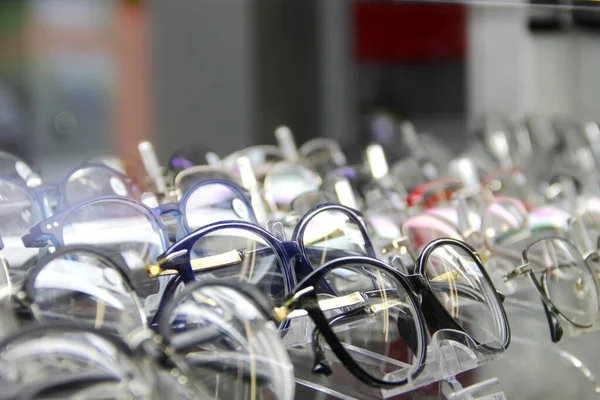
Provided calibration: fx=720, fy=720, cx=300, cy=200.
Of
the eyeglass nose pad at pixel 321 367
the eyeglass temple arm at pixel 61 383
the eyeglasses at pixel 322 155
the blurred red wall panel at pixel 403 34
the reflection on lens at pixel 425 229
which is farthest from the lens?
the blurred red wall panel at pixel 403 34

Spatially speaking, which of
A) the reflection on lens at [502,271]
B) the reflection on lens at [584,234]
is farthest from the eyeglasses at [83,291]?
the reflection on lens at [584,234]

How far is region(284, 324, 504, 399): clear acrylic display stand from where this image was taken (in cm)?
48

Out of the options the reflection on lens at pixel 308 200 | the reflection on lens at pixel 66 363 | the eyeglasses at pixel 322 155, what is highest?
the reflection on lens at pixel 66 363

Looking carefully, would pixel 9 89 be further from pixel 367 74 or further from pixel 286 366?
pixel 286 366

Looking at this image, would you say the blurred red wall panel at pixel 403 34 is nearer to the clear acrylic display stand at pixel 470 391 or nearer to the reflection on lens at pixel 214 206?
the reflection on lens at pixel 214 206

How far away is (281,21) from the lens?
2432 millimetres

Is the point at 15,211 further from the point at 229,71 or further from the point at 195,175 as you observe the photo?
the point at 229,71

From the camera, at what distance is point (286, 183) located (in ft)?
2.81

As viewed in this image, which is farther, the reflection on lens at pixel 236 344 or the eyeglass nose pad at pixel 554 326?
the eyeglass nose pad at pixel 554 326

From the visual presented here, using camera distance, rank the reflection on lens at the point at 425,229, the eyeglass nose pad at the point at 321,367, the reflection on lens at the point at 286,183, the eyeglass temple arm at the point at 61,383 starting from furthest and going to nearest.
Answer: the reflection on lens at the point at 286,183, the reflection on lens at the point at 425,229, the eyeglass nose pad at the point at 321,367, the eyeglass temple arm at the point at 61,383

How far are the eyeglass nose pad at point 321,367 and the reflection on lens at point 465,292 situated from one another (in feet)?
0.37

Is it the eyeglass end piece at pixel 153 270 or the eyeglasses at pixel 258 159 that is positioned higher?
the eyeglass end piece at pixel 153 270

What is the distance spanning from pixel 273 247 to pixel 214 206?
145 millimetres

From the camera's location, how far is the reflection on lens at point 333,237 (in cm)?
61
